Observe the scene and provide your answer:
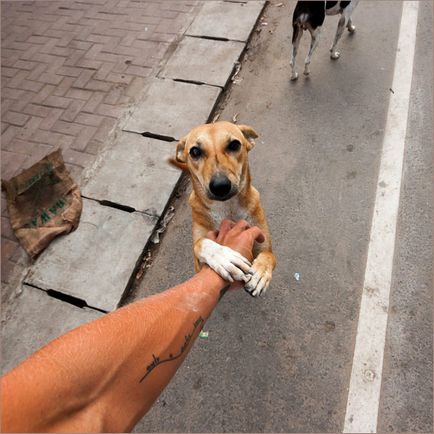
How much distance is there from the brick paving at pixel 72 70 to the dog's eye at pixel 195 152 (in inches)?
94.5

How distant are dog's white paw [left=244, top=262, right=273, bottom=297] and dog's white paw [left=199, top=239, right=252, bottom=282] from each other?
7 cm

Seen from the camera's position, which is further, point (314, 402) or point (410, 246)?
point (410, 246)

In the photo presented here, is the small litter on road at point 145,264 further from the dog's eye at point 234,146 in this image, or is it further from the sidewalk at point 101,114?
the dog's eye at point 234,146

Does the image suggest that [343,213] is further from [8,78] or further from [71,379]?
[8,78]

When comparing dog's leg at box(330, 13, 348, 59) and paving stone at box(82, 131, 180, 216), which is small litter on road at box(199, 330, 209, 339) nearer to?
paving stone at box(82, 131, 180, 216)

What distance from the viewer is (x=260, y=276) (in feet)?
8.80

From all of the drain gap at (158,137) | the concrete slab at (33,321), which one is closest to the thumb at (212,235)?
the concrete slab at (33,321)

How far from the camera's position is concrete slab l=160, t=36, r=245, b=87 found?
5430 mm

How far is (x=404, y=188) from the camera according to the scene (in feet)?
13.6

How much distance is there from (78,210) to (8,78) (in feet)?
10.7

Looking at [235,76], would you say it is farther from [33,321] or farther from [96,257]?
[33,321]

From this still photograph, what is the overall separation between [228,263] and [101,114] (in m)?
3.70

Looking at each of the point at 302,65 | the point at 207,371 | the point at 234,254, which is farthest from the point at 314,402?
the point at 302,65

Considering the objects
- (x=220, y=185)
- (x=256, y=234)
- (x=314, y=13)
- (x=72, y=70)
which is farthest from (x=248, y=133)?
(x=72, y=70)
